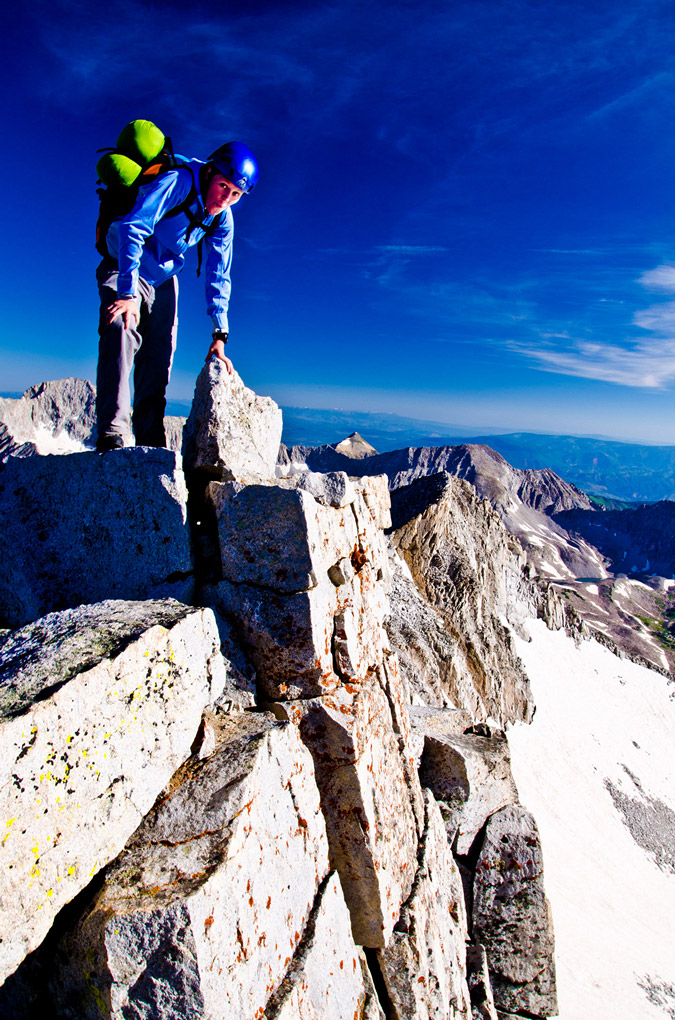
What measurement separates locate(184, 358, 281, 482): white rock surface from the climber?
0.47m

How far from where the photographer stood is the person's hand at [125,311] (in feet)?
23.8

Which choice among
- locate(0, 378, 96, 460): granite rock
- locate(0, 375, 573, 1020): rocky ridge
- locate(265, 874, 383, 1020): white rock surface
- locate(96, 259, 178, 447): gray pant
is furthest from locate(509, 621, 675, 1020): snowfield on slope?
locate(0, 378, 96, 460): granite rock

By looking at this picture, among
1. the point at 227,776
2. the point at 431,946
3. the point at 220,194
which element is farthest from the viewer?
the point at 220,194

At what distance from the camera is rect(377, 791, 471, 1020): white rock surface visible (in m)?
6.47

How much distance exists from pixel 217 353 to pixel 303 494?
3.53m

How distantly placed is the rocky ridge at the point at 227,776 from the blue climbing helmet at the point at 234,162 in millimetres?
2871

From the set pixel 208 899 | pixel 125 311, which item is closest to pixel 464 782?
pixel 208 899

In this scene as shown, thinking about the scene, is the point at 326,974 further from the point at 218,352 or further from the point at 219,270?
Result: the point at 219,270

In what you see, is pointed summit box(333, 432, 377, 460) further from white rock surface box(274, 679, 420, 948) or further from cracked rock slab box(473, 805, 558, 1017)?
white rock surface box(274, 679, 420, 948)

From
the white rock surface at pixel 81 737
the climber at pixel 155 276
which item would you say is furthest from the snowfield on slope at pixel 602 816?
the climber at pixel 155 276

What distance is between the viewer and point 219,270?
8570 millimetres

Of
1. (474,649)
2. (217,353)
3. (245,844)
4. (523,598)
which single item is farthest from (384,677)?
(523,598)

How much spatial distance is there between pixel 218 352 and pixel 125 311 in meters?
1.73

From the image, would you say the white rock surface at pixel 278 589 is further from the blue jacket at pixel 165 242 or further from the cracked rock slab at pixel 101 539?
the blue jacket at pixel 165 242
